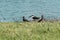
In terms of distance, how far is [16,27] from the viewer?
947 centimetres

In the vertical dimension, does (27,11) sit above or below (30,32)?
below

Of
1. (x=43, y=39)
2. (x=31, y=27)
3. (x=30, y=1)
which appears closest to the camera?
(x=43, y=39)

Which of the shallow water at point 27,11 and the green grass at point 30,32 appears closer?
the green grass at point 30,32

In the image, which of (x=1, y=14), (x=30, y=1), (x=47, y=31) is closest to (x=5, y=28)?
(x=47, y=31)

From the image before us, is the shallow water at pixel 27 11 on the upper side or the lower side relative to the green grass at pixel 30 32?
lower

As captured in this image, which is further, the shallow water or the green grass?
the shallow water

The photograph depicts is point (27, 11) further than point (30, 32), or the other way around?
point (27, 11)

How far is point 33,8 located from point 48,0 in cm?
413

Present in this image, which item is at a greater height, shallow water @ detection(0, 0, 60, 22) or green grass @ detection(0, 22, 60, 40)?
green grass @ detection(0, 22, 60, 40)

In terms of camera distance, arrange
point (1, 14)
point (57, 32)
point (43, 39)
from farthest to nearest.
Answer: point (1, 14), point (57, 32), point (43, 39)

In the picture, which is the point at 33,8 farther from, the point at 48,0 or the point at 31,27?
the point at 31,27

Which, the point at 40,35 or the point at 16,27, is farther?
the point at 16,27

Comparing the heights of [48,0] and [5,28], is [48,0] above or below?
below

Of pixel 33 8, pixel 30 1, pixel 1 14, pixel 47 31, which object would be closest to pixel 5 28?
pixel 47 31
